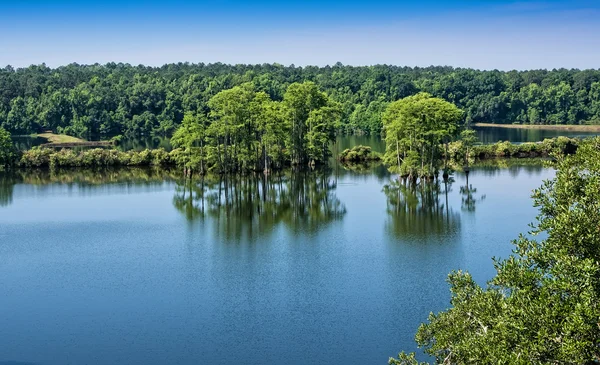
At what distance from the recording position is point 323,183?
209ft

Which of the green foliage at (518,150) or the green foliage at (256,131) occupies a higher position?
the green foliage at (256,131)

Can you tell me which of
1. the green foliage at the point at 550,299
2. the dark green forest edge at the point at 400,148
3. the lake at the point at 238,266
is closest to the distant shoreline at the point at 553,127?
the dark green forest edge at the point at 400,148

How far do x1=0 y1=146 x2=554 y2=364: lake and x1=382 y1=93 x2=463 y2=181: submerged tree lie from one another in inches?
106

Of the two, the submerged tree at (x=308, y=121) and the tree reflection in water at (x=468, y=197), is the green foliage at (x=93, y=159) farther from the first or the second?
the tree reflection in water at (x=468, y=197)

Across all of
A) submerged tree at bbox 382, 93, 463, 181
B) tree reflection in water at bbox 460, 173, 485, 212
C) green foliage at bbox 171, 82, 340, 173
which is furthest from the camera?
green foliage at bbox 171, 82, 340, 173

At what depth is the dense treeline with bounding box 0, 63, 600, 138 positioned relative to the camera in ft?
393

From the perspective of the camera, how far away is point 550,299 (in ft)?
43.5

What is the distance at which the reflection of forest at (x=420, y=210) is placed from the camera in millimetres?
42769

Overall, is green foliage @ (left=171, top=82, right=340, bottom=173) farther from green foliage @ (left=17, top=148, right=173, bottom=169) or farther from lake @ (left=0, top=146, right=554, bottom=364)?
lake @ (left=0, top=146, right=554, bottom=364)

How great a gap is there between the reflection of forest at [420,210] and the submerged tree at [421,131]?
5.63 ft

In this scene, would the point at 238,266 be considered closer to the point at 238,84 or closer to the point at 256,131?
the point at 256,131

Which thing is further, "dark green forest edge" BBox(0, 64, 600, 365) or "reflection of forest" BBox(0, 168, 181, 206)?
"reflection of forest" BBox(0, 168, 181, 206)

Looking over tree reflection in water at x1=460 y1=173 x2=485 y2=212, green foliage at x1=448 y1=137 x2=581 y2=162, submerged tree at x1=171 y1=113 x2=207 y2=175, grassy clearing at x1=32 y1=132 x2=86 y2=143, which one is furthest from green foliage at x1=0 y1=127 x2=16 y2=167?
green foliage at x1=448 y1=137 x2=581 y2=162

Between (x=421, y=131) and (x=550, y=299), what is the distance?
158 feet
